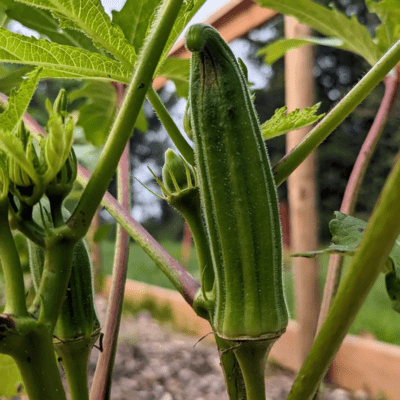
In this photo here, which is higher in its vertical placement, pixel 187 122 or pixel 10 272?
pixel 187 122

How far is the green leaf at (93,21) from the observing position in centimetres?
40

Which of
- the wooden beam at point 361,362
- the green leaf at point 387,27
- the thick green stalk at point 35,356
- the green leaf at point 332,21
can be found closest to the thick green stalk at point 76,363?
the thick green stalk at point 35,356

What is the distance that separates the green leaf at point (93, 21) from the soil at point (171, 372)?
1.45m

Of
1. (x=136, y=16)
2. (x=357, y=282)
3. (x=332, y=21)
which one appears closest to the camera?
(x=357, y=282)

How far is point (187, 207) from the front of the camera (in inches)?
15.7

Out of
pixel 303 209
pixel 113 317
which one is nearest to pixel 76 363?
pixel 113 317

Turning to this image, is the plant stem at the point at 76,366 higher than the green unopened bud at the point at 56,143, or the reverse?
the green unopened bud at the point at 56,143

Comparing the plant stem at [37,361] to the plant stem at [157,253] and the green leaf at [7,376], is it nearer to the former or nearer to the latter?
the plant stem at [157,253]

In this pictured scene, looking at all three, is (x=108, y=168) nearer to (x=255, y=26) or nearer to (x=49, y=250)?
(x=49, y=250)

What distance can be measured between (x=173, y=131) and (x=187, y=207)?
62mm

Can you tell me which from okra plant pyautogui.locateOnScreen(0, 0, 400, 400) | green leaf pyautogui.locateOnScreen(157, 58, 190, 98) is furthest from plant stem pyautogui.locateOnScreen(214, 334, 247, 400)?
green leaf pyautogui.locateOnScreen(157, 58, 190, 98)

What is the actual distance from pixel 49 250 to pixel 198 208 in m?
0.14

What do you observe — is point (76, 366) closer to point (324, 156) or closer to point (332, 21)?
point (332, 21)

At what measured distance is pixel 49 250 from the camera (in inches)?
12.0
